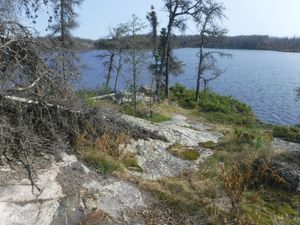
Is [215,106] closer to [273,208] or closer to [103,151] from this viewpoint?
[103,151]

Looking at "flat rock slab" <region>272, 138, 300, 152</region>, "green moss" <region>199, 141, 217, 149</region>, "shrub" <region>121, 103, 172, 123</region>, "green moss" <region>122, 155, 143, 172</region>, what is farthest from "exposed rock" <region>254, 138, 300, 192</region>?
"shrub" <region>121, 103, 172, 123</region>

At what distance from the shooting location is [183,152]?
9461mm

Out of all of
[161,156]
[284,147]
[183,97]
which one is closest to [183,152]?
[161,156]

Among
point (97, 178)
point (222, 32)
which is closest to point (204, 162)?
point (97, 178)

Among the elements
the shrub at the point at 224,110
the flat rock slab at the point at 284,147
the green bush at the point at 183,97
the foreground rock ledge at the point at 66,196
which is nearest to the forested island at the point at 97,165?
the foreground rock ledge at the point at 66,196

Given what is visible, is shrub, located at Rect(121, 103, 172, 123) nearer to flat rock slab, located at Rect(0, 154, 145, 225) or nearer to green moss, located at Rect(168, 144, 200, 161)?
green moss, located at Rect(168, 144, 200, 161)

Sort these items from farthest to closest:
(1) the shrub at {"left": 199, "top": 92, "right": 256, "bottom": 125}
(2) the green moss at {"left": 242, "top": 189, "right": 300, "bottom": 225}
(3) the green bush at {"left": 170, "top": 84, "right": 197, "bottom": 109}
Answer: (3) the green bush at {"left": 170, "top": 84, "right": 197, "bottom": 109}
(1) the shrub at {"left": 199, "top": 92, "right": 256, "bottom": 125}
(2) the green moss at {"left": 242, "top": 189, "right": 300, "bottom": 225}

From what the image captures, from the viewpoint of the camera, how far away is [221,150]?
409 inches

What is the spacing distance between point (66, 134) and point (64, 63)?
4.69ft

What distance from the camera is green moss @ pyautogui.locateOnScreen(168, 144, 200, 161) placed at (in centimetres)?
928

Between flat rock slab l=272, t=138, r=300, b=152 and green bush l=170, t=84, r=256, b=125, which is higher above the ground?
flat rock slab l=272, t=138, r=300, b=152

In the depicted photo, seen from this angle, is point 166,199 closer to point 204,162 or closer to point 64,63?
point 204,162

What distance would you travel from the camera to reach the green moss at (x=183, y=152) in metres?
9.28

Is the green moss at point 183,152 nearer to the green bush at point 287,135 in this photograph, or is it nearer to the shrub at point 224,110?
the green bush at point 287,135
